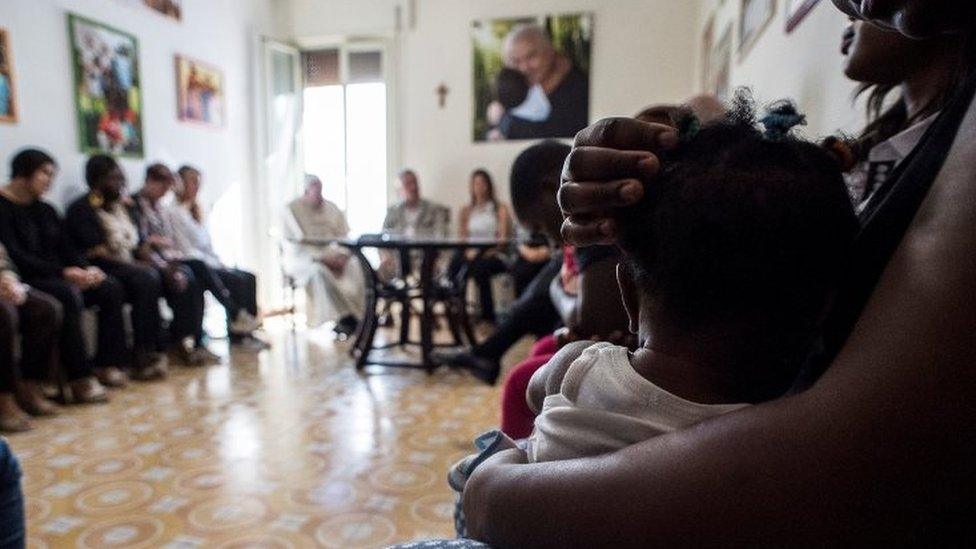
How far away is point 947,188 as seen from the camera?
369 mm

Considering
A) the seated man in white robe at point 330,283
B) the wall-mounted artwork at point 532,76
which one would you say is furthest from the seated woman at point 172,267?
the wall-mounted artwork at point 532,76

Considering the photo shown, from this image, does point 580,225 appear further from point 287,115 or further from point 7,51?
point 287,115

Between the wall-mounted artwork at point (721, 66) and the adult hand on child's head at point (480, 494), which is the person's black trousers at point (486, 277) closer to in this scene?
the wall-mounted artwork at point (721, 66)

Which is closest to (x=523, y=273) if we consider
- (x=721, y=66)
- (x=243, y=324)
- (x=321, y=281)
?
(x=321, y=281)

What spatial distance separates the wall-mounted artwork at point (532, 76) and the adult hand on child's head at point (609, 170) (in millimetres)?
4969

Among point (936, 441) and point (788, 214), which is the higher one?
point (788, 214)

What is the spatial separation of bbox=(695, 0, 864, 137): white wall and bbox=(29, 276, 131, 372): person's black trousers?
311 centimetres

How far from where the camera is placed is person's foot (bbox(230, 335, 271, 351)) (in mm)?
3973

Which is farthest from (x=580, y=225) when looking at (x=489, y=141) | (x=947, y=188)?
(x=489, y=141)

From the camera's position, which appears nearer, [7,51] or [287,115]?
[7,51]

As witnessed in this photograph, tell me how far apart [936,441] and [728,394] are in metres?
0.20

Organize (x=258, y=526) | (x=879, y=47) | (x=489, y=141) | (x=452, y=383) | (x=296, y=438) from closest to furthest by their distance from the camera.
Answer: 1. (x=879, y=47)
2. (x=258, y=526)
3. (x=296, y=438)
4. (x=452, y=383)
5. (x=489, y=141)

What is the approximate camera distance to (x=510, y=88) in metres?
5.50

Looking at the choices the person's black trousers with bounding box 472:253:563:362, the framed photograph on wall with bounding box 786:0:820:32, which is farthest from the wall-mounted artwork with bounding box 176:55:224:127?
the framed photograph on wall with bounding box 786:0:820:32
